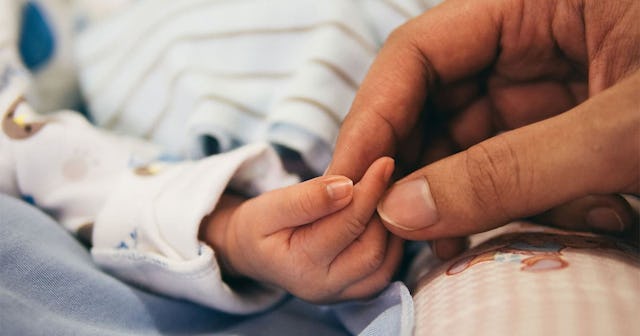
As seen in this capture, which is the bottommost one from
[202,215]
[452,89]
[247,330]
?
[247,330]

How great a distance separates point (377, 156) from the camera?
1.80 ft

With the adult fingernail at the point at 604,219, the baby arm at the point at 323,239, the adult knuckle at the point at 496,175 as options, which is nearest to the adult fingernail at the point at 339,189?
the baby arm at the point at 323,239

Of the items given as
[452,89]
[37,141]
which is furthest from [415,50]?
[37,141]

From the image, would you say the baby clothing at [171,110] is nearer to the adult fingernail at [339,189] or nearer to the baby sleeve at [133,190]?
the baby sleeve at [133,190]

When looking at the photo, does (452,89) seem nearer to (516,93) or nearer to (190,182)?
(516,93)

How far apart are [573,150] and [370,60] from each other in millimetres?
377

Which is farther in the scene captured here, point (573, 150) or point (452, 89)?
point (452, 89)

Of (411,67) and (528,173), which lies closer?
(528,173)

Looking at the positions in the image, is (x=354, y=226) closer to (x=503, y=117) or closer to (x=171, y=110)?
(x=503, y=117)

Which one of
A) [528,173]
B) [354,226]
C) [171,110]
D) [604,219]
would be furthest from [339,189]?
[171,110]

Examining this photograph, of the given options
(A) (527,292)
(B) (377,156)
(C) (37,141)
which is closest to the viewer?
(A) (527,292)

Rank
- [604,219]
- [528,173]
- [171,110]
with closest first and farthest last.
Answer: [528,173] < [604,219] < [171,110]

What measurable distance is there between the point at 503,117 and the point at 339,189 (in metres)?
0.29

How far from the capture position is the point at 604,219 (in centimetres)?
52
